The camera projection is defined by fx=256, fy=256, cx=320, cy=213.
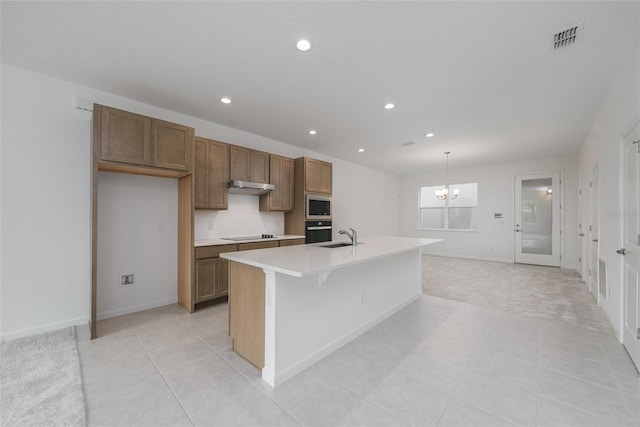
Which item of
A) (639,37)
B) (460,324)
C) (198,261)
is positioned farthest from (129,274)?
(639,37)

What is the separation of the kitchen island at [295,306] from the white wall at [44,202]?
197cm

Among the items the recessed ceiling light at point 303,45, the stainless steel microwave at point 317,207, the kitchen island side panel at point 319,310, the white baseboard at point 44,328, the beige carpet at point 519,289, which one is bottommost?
the beige carpet at point 519,289

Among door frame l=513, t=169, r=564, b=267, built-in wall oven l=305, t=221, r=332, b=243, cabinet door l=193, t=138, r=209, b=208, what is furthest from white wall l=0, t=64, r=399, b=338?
door frame l=513, t=169, r=564, b=267

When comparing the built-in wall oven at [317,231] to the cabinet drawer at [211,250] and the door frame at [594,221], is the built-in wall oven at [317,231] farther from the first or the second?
the door frame at [594,221]

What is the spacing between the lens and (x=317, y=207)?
4.97m

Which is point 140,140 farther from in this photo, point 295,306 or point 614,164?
point 614,164

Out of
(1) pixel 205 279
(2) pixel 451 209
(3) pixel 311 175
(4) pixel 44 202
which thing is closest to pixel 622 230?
(3) pixel 311 175

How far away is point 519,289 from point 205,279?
4.92 meters

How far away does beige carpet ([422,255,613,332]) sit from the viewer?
3223 millimetres

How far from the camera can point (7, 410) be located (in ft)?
5.14

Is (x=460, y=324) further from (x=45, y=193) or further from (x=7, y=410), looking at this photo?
(x=45, y=193)

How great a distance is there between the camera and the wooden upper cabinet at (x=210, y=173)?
3502 mm

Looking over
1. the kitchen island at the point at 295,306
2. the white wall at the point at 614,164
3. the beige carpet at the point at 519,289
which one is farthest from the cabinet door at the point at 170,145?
the white wall at the point at 614,164

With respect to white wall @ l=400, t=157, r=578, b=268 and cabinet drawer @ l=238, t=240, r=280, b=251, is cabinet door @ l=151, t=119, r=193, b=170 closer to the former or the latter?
cabinet drawer @ l=238, t=240, r=280, b=251
